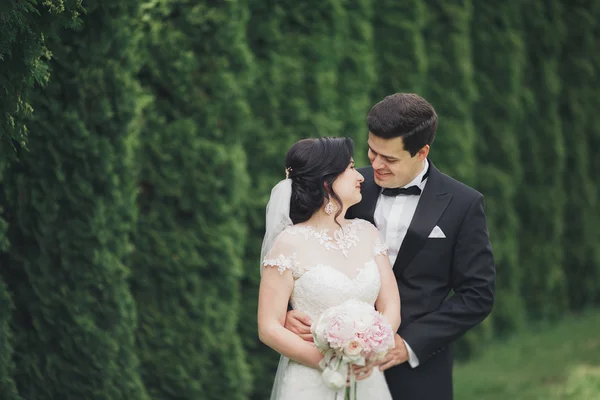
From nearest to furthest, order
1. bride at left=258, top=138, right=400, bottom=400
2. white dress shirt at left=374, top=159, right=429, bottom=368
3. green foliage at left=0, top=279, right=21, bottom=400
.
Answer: bride at left=258, top=138, right=400, bottom=400 < white dress shirt at left=374, top=159, right=429, bottom=368 < green foliage at left=0, top=279, right=21, bottom=400

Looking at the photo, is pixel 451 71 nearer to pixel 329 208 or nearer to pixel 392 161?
pixel 392 161

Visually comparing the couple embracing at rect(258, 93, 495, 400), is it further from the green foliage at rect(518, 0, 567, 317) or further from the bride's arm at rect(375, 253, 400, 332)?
the green foliage at rect(518, 0, 567, 317)

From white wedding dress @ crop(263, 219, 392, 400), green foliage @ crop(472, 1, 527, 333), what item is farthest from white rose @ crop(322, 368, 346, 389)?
green foliage @ crop(472, 1, 527, 333)

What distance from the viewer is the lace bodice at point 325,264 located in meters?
4.04

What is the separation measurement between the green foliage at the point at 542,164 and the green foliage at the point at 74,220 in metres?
6.21

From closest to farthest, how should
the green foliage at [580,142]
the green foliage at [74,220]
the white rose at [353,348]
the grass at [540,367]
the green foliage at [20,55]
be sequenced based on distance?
the white rose at [353,348] < the green foliage at [20,55] < the green foliage at [74,220] < the grass at [540,367] < the green foliage at [580,142]

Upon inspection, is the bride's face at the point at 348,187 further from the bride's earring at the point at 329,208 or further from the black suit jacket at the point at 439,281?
the black suit jacket at the point at 439,281

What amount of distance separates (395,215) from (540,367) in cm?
461

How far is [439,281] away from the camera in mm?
4352

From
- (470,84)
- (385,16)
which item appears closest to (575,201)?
(470,84)

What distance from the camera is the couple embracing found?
4.04m

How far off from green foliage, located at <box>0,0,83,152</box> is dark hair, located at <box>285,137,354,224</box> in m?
1.13

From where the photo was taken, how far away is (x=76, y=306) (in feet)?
16.4

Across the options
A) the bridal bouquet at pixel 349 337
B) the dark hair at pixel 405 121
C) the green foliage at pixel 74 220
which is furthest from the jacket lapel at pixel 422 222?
the green foliage at pixel 74 220
